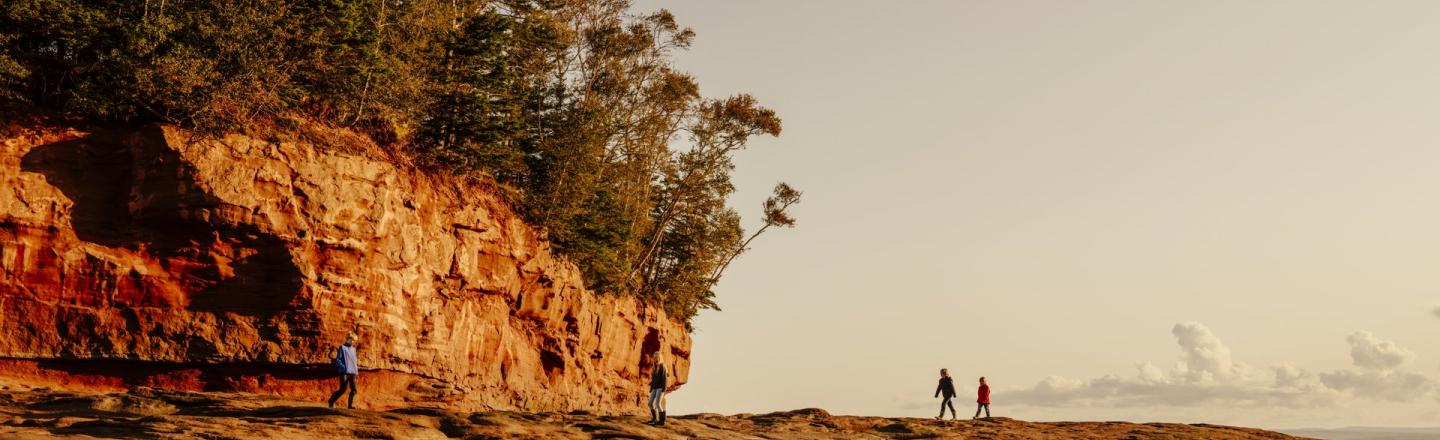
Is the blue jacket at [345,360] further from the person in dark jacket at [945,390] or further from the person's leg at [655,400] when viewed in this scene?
the person in dark jacket at [945,390]

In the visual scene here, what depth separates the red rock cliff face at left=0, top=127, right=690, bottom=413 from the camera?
23.7 meters

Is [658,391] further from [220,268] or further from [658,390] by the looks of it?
[220,268]

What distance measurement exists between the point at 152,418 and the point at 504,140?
19010mm

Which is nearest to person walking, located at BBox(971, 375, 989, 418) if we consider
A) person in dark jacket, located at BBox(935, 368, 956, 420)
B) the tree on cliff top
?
person in dark jacket, located at BBox(935, 368, 956, 420)

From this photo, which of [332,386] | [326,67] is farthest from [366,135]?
[332,386]

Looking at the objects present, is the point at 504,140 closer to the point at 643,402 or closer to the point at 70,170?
the point at 70,170

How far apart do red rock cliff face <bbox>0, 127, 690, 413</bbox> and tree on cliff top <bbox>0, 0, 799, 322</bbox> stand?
48.5 inches

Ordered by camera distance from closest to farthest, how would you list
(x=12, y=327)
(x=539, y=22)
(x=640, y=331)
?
(x=12, y=327) < (x=539, y=22) < (x=640, y=331)

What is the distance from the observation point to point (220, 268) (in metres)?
25.6

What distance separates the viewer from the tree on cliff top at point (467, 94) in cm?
2522

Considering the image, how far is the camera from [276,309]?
2617 centimetres

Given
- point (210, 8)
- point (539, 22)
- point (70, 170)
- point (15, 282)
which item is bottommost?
point (15, 282)

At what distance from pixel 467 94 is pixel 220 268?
10726 mm

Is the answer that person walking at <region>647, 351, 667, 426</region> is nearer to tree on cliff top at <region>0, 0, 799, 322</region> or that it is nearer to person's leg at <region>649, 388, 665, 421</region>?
person's leg at <region>649, 388, 665, 421</region>
